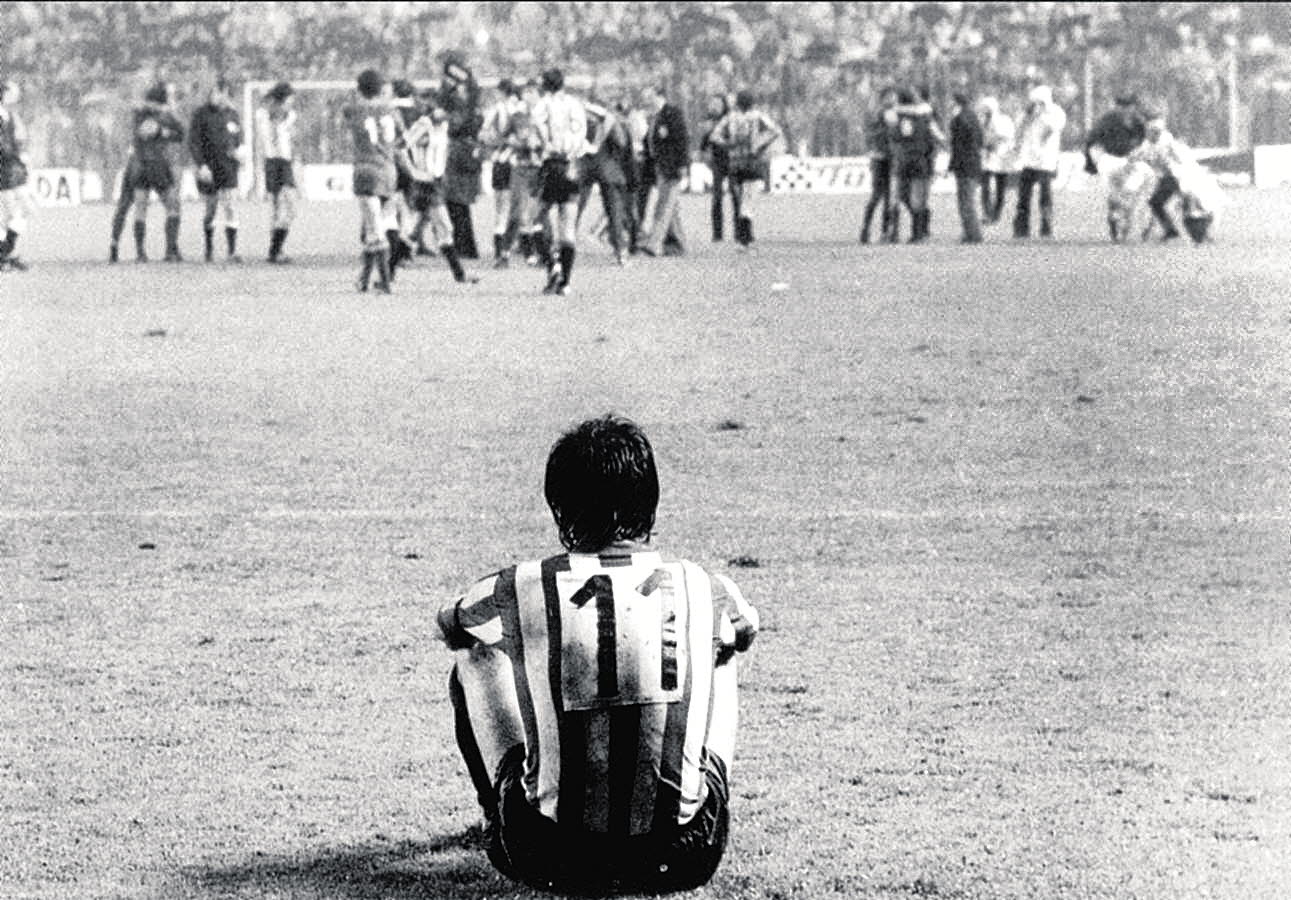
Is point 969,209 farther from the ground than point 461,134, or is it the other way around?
point 461,134

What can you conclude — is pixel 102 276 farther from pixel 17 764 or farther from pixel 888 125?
pixel 17 764

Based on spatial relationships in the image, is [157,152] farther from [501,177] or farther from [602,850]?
[602,850]

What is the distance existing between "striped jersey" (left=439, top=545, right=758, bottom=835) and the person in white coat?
25815 mm

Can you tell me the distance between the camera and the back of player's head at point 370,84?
20969 mm

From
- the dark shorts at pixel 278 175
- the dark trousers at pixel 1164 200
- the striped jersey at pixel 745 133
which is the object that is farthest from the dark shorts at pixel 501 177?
the dark trousers at pixel 1164 200

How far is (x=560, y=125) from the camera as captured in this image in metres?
22.1

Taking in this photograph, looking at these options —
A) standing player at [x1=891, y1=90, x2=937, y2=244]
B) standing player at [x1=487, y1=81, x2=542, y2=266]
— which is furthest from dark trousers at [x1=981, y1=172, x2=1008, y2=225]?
standing player at [x1=487, y1=81, x2=542, y2=266]

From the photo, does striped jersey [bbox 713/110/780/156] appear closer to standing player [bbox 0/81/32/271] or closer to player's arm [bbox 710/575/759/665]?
standing player [bbox 0/81/32/271]

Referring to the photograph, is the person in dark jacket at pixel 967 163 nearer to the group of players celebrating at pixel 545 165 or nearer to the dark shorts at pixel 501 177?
the group of players celebrating at pixel 545 165

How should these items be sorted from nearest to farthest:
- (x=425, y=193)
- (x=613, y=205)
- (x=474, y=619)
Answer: (x=474, y=619)
(x=425, y=193)
(x=613, y=205)

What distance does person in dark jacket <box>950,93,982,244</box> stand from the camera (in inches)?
1179

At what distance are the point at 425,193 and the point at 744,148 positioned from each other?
5531 millimetres

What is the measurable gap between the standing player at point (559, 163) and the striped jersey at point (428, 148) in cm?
114

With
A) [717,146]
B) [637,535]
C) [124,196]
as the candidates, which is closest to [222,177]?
[124,196]
